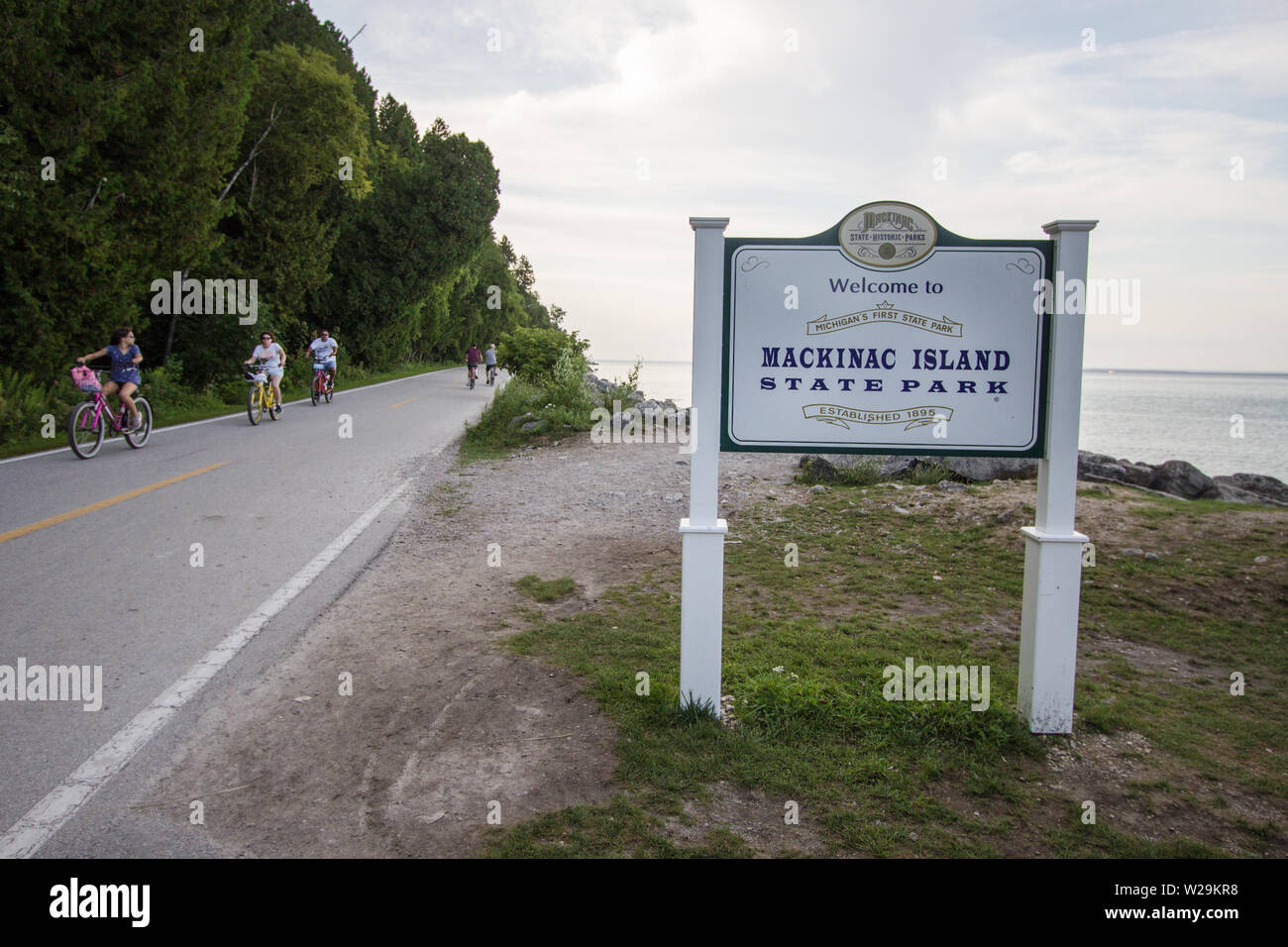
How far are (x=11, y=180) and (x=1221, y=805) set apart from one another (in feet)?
56.7

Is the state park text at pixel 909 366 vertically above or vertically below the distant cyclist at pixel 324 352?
below

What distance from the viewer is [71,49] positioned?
16.0 m

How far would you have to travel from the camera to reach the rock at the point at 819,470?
1155 cm

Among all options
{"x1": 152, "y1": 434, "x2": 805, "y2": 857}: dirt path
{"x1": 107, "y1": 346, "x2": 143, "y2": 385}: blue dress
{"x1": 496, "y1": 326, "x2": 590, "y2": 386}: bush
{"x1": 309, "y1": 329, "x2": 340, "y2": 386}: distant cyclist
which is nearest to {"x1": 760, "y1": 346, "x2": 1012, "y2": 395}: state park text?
{"x1": 152, "y1": 434, "x2": 805, "y2": 857}: dirt path

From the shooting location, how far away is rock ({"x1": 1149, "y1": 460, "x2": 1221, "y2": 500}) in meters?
12.9

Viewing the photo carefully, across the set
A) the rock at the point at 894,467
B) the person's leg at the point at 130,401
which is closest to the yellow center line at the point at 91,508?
the person's leg at the point at 130,401

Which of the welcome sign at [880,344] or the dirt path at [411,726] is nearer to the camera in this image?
the dirt path at [411,726]

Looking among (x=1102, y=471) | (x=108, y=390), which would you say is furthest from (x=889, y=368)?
(x=108, y=390)

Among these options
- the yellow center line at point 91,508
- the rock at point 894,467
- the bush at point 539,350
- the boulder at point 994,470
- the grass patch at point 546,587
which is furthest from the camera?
the bush at point 539,350

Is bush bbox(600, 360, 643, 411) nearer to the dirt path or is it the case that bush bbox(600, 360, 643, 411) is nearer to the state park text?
the dirt path

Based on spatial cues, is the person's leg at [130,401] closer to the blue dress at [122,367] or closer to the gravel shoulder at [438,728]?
the blue dress at [122,367]

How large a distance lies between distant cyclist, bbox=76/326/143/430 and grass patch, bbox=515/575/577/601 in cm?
944
